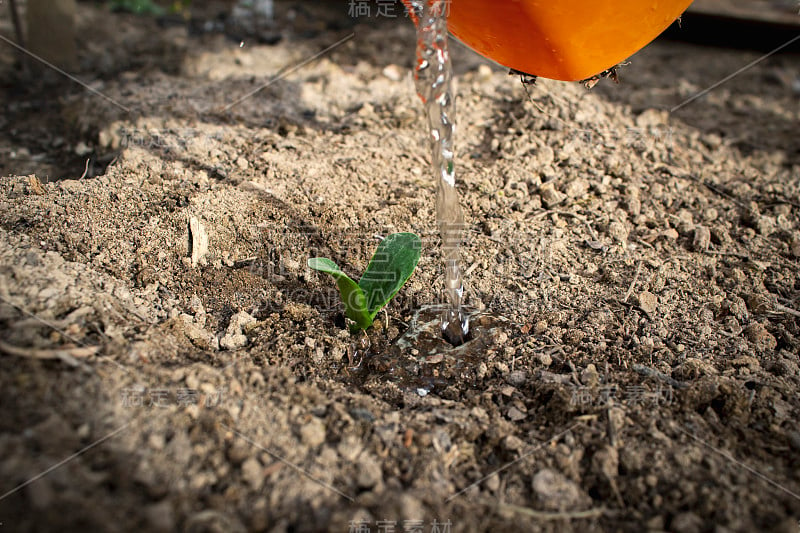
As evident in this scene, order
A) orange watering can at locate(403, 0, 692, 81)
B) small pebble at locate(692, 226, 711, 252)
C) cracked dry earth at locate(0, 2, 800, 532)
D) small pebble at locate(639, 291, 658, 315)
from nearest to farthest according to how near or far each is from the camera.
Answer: cracked dry earth at locate(0, 2, 800, 532) → orange watering can at locate(403, 0, 692, 81) → small pebble at locate(639, 291, 658, 315) → small pebble at locate(692, 226, 711, 252)

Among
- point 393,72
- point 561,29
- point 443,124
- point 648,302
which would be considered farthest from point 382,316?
point 393,72

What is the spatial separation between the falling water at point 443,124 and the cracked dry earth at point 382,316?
98 millimetres

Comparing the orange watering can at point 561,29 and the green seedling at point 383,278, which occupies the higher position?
the orange watering can at point 561,29

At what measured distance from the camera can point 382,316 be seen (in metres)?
1.78

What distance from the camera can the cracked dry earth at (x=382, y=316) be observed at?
3.96 ft

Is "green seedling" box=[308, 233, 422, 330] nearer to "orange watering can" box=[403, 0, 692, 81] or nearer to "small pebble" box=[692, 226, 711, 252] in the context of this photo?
"orange watering can" box=[403, 0, 692, 81]

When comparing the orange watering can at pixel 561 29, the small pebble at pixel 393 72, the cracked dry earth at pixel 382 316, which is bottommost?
the cracked dry earth at pixel 382 316

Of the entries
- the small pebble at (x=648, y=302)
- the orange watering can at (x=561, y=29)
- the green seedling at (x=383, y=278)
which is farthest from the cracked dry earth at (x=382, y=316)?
the orange watering can at (x=561, y=29)

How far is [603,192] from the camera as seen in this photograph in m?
2.20

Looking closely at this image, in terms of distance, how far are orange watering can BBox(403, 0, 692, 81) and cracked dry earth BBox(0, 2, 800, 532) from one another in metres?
0.62

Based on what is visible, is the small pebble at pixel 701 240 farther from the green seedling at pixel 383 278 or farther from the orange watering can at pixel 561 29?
the green seedling at pixel 383 278

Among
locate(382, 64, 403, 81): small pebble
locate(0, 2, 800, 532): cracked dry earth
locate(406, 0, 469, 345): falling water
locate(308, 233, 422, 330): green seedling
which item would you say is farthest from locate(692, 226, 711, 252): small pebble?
locate(382, 64, 403, 81): small pebble

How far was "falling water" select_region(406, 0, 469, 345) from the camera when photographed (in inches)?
58.1

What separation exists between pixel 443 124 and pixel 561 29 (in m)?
0.37
